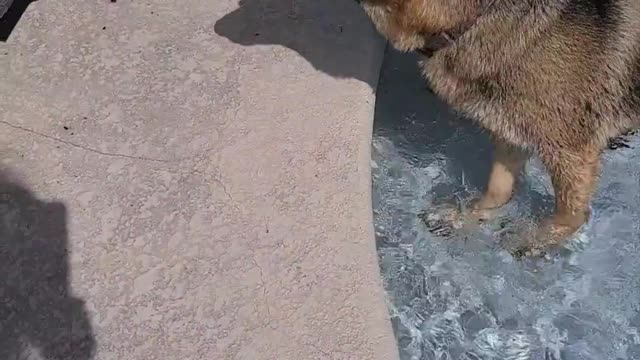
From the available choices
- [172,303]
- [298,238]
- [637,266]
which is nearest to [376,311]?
[298,238]

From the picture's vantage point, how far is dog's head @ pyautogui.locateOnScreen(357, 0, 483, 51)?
9.06 ft

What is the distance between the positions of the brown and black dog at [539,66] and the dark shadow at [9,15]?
160 cm

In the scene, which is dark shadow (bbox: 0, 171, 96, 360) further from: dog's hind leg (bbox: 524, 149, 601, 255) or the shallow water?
dog's hind leg (bbox: 524, 149, 601, 255)

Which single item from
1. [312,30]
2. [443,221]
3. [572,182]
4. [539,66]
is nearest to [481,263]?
[443,221]

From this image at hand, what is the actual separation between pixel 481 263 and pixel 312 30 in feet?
4.02

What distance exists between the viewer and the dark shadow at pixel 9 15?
360cm

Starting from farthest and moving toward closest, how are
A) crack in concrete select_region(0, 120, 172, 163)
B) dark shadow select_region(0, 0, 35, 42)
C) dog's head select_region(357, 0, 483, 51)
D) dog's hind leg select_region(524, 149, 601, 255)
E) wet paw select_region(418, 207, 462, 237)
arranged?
wet paw select_region(418, 207, 462, 237) → dark shadow select_region(0, 0, 35, 42) → crack in concrete select_region(0, 120, 172, 163) → dog's hind leg select_region(524, 149, 601, 255) → dog's head select_region(357, 0, 483, 51)

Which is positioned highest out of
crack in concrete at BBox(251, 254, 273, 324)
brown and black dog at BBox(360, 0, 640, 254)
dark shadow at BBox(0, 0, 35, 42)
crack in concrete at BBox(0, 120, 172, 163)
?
brown and black dog at BBox(360, 0, 640, 254)

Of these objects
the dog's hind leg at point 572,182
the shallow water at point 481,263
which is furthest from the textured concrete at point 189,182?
the dog's hind leg at point 572,182

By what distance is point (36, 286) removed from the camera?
2.98m

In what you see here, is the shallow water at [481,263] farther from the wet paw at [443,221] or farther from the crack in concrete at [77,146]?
the crack in concrete at [77,146]

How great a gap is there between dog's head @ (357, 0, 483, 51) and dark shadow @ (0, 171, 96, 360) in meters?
1.32

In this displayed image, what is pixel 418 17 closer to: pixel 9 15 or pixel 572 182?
pixel 572 182

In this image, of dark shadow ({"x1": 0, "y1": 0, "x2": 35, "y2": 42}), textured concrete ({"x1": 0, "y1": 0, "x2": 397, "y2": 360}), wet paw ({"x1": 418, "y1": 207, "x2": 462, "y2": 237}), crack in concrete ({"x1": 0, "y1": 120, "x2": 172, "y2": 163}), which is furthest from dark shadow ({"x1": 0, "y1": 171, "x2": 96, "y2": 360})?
wet paw ({"x1": 418, "y1": 207, "x2": 462, "y2": 237})
